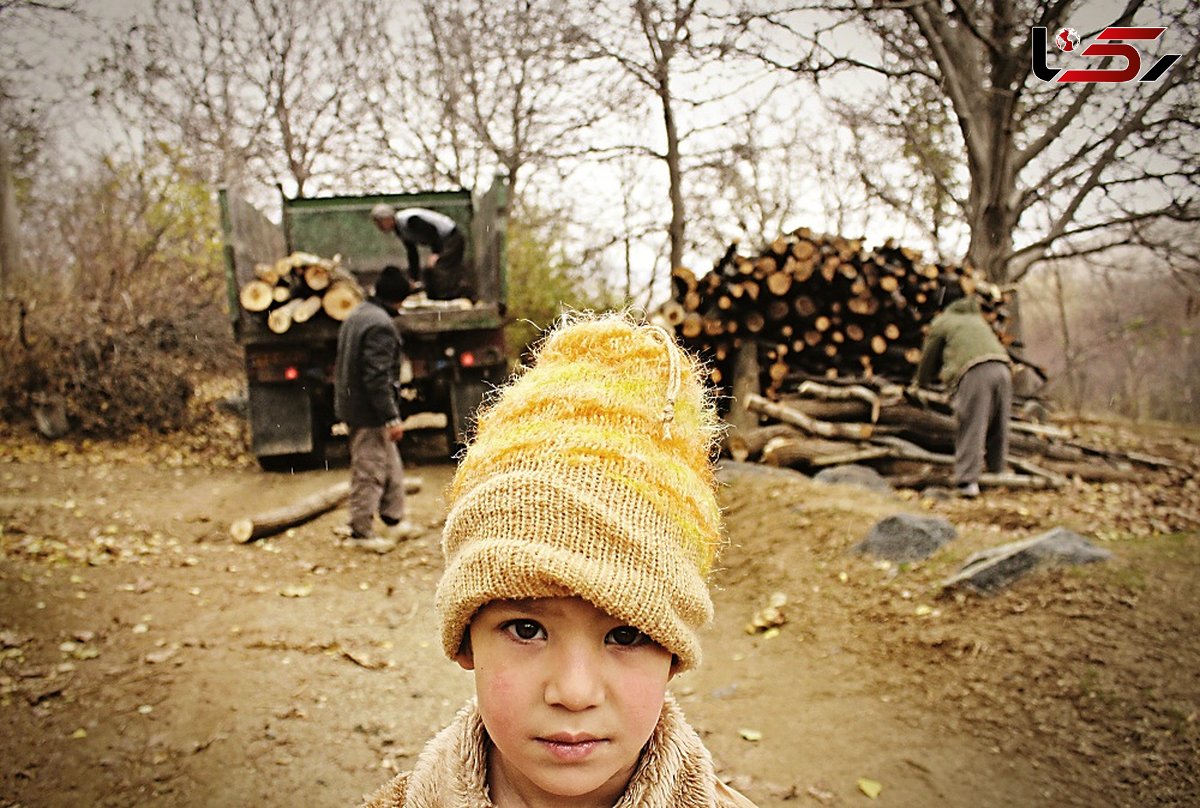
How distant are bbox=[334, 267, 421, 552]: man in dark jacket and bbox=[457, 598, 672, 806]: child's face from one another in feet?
13.8

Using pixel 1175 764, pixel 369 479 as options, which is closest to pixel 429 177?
pixel 369 479

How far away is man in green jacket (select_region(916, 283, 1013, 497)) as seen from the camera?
609cm

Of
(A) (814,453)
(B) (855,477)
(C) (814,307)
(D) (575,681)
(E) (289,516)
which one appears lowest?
(E) (289,516)

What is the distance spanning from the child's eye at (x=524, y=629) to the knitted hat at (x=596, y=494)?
0.06 m

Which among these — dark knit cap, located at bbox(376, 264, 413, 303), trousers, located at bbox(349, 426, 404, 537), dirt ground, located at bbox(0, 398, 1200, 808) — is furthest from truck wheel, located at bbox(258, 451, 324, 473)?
dark knit cap, located at bbox(376, 264, 413, 303)

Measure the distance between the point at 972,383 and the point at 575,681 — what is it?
5.96m

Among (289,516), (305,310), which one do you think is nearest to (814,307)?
(305,310)

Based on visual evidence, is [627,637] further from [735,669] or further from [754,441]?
[754,441]

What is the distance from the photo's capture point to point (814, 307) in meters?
7.74

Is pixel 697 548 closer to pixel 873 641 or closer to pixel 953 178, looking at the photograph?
pixel 873 641

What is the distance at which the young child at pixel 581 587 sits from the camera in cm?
112

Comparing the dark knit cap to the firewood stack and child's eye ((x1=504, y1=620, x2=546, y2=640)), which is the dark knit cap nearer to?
the firewood stack

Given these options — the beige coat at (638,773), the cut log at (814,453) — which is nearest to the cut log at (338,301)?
the cut log at (814,453)

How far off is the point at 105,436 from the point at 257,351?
302 centimetres
